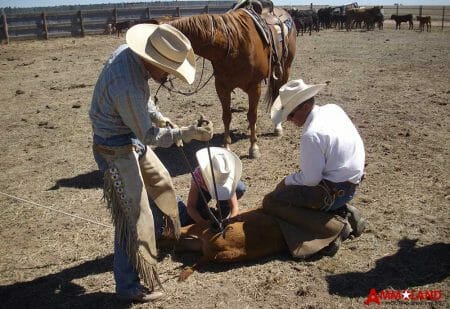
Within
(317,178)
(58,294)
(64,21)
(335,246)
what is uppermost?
(64,21)

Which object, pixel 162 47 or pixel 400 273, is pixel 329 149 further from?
pixel 162 47

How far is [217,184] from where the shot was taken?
3.51 metres

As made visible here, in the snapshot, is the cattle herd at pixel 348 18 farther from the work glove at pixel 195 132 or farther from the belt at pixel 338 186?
the work glove at pixel 195 132

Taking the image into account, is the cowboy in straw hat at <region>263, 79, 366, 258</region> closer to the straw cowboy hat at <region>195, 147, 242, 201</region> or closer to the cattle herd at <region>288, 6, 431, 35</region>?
the straw cowboy hat at <region>195, 147, 242, 201</region>

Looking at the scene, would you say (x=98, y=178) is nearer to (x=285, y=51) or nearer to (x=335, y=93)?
(x=285, y=51)

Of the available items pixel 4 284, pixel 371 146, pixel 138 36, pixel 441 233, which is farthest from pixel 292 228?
pixel 371 146

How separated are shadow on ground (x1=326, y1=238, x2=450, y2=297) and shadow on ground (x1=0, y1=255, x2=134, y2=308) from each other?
5.12 ft

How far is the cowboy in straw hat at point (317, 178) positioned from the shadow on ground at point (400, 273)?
33 centimetres

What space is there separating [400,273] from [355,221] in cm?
57

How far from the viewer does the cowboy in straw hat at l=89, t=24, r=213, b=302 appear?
255cm

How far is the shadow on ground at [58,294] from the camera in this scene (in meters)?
3.04

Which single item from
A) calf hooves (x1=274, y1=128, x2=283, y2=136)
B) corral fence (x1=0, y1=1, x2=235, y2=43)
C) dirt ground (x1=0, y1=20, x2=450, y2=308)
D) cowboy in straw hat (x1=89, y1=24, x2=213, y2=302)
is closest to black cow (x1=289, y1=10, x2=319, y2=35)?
corral fence (x1=0, y1=1, x2=235, y2=43)

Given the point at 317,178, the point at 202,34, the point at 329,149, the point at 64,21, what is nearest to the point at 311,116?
the point at 329,149

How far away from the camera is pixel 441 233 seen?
11.7ft
